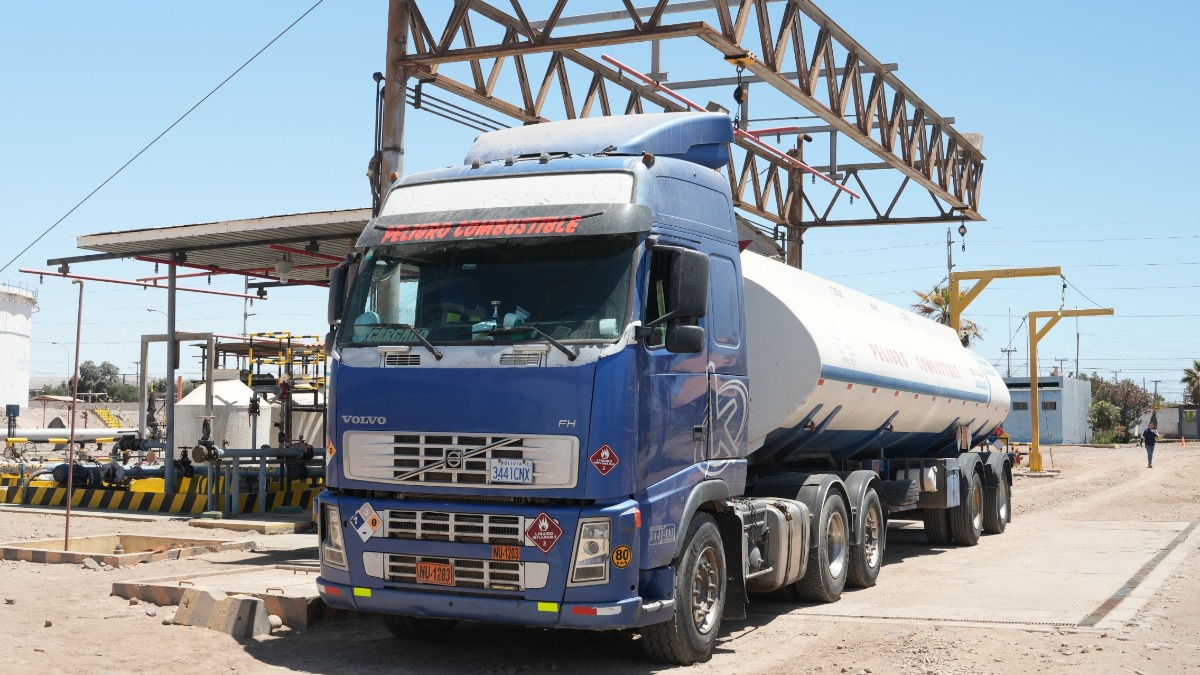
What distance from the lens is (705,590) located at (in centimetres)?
890

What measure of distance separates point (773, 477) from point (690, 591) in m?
3.34

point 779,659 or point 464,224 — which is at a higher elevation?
point 464,224

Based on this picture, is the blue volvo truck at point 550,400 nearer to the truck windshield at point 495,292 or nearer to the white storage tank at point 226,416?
the truck windshield at point 495,292

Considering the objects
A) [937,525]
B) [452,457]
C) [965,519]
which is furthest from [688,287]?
[965,519]

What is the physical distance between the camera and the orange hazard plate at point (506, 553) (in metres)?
7.82

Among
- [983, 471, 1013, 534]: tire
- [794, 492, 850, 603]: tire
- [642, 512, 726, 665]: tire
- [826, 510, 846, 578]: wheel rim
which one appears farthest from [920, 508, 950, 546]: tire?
[642, 512, 726, 665]: tire

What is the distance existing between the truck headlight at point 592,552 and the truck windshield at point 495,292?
1.19 m

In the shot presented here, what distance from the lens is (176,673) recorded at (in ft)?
26.1

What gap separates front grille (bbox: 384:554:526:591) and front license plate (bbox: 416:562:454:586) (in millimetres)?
22

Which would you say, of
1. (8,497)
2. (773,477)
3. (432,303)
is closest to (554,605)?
(432,303)

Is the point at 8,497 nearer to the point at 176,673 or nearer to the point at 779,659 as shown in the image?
the point at 176,673

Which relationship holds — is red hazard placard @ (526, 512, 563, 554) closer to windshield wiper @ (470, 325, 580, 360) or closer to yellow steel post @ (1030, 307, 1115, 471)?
windshield wiper @ (470, 325, 580, 360)

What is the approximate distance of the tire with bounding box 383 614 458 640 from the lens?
30.3 feet

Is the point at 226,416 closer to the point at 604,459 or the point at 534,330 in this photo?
the point at 534,330
